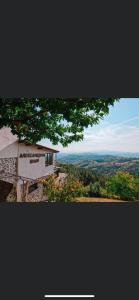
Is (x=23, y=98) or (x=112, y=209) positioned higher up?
(x=23, y=98)

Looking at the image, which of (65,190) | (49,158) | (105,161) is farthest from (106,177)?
(49,158)

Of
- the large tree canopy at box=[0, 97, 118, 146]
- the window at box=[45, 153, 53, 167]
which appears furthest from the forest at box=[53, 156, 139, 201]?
the large tree canopy at box=[0, 97, 118, 146]

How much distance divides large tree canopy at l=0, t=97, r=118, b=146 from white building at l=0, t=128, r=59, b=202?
0.11m

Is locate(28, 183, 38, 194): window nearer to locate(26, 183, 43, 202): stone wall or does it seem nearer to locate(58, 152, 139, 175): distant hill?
locate(26, 183, 43, 202): stone wall

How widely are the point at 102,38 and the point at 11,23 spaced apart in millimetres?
878

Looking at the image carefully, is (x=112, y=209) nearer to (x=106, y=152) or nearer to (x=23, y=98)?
(x=106, y=152)

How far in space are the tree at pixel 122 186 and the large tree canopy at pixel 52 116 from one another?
56 centimetres

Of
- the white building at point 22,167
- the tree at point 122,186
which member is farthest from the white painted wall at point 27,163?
the tree at point 122,186

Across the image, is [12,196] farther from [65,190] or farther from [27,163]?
[65,190]

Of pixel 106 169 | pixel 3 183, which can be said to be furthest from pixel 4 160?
pixel 106 169

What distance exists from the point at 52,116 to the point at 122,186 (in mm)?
1057

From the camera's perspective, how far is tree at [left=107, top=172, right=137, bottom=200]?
17.5 ft

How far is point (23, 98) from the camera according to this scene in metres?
5.27

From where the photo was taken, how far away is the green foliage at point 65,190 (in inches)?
212
